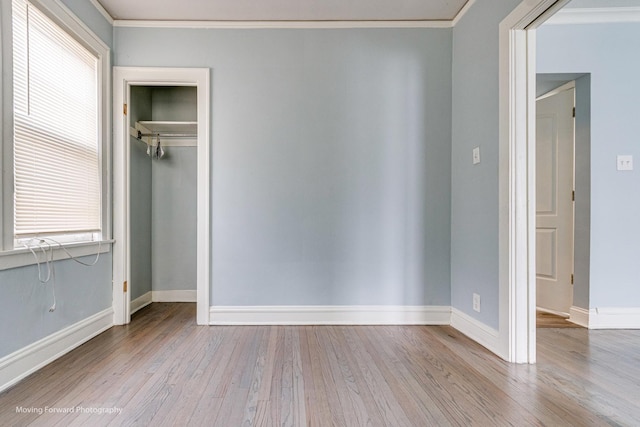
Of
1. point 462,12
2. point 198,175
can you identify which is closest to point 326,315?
point 198,175

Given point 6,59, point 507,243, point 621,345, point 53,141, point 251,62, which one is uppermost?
point 251,62

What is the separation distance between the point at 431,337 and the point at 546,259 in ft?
5.29

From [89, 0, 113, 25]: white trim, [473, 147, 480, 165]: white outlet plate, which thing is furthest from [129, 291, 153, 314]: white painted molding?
[473, 147, 480, 165]: white outlet plate

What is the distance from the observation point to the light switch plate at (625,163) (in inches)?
101

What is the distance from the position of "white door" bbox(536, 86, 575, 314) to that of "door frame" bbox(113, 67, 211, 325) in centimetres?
315

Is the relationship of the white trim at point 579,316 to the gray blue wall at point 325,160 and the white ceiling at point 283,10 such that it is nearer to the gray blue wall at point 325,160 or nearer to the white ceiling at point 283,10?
the gray blue wall at point 325,160

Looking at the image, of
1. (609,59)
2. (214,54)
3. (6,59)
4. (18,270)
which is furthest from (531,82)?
(18,270)

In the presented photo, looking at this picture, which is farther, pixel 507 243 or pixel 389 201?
pixel 389 201

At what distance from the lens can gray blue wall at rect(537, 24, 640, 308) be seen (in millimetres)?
2551

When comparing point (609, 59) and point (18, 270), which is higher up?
point (609, 59)

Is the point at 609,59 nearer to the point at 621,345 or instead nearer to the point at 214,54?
the point at 621,345

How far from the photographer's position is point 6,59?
1573mm

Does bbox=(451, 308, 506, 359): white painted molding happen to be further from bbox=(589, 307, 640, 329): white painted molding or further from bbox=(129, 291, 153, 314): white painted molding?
bbox=(129, 291, 153, 314): white painted molding

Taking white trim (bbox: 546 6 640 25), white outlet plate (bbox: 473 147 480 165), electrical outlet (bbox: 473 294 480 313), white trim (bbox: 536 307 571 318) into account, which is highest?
white trim (bbox: 546 6 640 25)
